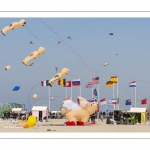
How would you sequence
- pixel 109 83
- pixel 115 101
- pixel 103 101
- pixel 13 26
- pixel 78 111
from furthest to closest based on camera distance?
pixel 109 83 < pixel 103 101 < pixel 115 101 < pixel 78 111 < pixel 13 26

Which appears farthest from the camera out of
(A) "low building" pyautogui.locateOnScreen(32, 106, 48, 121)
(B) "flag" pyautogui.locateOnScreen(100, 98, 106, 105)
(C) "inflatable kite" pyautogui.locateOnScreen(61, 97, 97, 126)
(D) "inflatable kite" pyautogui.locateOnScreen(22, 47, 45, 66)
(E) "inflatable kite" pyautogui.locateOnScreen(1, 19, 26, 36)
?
(B) "flag" pyautogui.locateOnScreen(100, 98, 106, 105)

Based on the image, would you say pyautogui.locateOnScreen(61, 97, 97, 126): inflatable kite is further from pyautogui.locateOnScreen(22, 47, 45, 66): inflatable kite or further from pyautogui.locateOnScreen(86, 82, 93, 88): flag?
pyautogui.locateOnScreen(86, 82, 93, 88): flag

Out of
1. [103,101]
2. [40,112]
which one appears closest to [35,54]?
[40,112]

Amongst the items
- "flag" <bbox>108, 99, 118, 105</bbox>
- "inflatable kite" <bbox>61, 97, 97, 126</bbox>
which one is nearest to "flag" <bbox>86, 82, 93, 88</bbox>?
"flag" <bbox>108, 99, 118, 105</bbox>

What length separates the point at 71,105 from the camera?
23547mm

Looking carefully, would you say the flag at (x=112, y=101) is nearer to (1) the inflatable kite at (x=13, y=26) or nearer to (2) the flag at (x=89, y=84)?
(2) the flag at (x=89, y=84)

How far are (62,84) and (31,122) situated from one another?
11653 millimetres

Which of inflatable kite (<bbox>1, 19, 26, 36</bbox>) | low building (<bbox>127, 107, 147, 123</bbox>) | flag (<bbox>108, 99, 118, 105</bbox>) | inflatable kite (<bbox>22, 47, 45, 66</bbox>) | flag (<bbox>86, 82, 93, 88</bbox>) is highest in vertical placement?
inflatable kite (<bbox>1, 19, 26, 36</bbox>)

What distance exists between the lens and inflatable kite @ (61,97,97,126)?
23.5m

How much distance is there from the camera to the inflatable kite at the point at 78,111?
2350 cm

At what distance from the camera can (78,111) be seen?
23.5 metres

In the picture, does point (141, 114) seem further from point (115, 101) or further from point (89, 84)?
point (89, 84)
